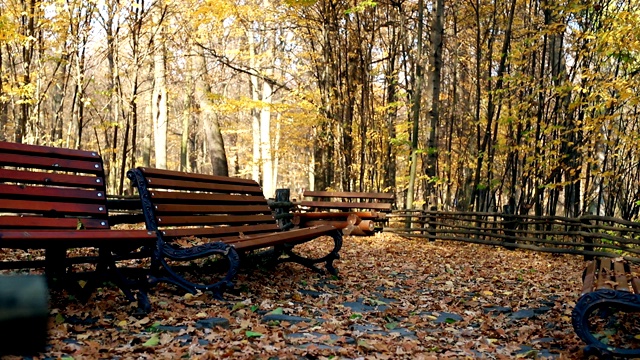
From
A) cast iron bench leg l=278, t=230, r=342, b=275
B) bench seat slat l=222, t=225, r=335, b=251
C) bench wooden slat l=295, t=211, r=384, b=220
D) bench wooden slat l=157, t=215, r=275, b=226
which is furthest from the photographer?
bench wooden slat l=295, t=211, r=384, b=220

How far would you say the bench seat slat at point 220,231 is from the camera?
460cm

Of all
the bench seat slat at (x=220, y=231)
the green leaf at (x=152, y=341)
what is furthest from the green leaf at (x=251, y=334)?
the bench seat slat at (x=220, y=231)

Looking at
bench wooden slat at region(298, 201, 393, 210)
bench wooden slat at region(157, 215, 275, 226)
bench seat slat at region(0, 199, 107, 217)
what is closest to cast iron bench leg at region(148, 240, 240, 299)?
bench wooden slat at region(157, 215, 275, 226)

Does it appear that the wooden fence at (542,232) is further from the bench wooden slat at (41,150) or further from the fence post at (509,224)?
the bench wooden slat at (41,150)

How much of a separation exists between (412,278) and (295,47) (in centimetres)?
1363

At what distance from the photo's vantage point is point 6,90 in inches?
436

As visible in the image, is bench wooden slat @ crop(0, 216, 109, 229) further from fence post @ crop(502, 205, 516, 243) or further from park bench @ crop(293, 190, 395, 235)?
fence post @ crop(502, 205, 516, 243)

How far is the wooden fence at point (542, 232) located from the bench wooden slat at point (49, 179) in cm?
720

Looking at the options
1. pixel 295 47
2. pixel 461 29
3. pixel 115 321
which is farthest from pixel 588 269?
pixel 295 47

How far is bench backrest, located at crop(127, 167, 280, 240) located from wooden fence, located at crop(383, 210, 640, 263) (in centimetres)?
539

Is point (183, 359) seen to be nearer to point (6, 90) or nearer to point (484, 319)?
point (484, 319)

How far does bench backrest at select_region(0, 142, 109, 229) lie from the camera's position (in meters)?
3.84

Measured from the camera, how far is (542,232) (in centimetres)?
906

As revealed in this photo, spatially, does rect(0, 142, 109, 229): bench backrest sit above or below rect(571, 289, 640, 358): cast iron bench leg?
above
